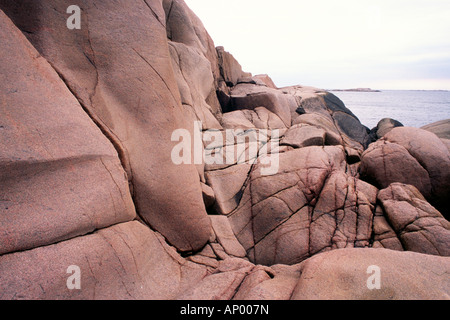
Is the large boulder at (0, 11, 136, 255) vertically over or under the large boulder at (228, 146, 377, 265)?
over

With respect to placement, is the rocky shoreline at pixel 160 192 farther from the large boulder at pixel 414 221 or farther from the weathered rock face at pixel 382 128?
the weathered rock face at pixel 382 128

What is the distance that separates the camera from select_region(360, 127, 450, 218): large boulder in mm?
7637

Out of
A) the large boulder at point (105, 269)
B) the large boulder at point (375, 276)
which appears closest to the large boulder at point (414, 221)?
the large boulder at point (375, 276)

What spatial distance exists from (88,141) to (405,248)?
7.03 metres

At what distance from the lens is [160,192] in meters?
5.12

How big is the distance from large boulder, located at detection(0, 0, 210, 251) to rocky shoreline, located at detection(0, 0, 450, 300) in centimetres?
2

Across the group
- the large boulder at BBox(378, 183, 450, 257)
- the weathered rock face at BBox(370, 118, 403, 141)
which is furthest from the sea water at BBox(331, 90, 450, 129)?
the large boulder at BBox(378, 183, 450, 257)

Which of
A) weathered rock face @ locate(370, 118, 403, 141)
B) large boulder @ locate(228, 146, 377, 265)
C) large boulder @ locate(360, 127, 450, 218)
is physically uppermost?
weathered rock face @ locate(370, 118, 403, 141)

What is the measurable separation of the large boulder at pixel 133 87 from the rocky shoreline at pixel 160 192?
25 mm

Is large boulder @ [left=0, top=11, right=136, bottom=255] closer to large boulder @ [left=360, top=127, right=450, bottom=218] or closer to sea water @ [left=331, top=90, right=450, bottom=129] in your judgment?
large boulder @ [left=360, top=127, right=450, bottom=218]
